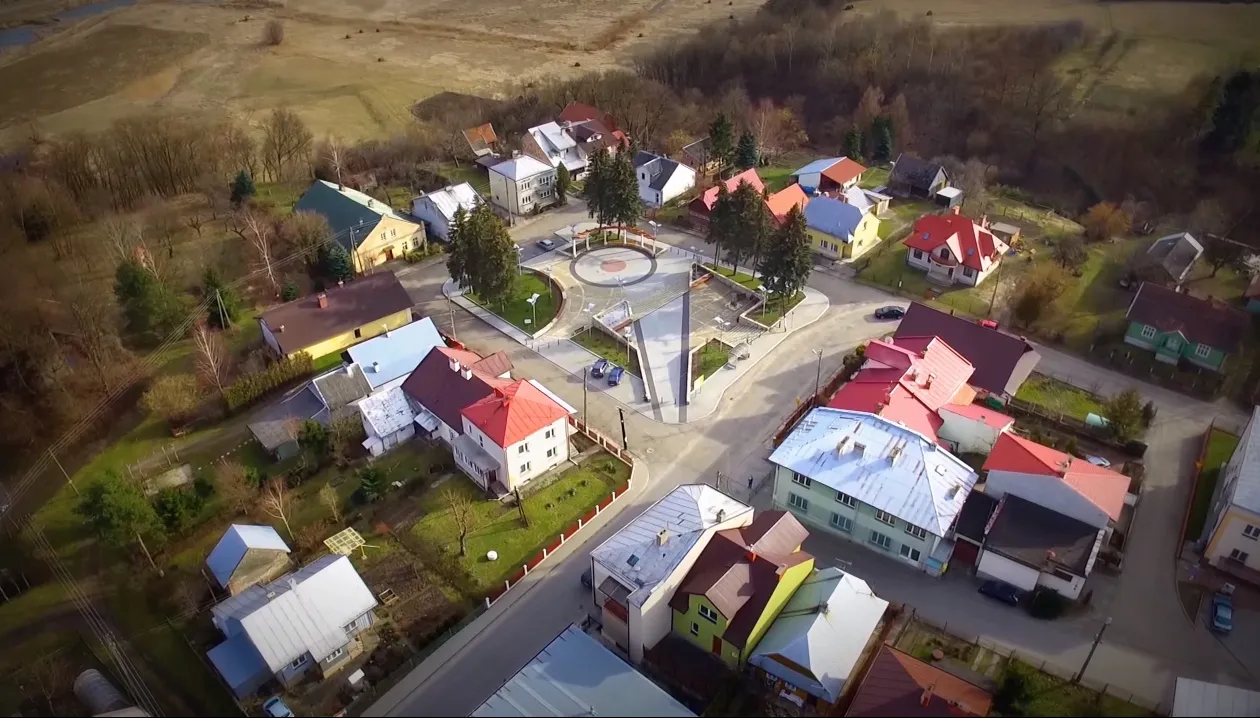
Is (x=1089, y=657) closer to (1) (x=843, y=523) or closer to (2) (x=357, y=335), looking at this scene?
(1) (x=843, y=523)

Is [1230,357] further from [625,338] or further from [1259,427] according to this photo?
[625,338]

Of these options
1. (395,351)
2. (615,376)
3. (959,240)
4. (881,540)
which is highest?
(959,240)

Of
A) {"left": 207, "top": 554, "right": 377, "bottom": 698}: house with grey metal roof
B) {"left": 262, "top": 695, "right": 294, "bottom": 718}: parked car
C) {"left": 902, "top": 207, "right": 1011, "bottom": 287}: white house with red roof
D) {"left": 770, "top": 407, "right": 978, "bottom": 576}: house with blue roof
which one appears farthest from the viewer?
{"left": 902, "top": 207, "right": 1011, "bottom": 287}: white house with red roof

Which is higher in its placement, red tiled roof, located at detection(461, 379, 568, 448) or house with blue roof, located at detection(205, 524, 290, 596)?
red tiled roof, located at detection(461, 379, 568, 448)

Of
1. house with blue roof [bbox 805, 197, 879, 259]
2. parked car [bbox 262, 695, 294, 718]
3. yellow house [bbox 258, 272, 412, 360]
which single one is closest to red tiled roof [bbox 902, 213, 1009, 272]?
house with blue roof [bbox 805, 197, 879, 259]

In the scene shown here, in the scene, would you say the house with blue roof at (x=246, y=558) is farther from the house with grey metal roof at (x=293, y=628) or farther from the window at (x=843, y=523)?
the window at (x=843, y=523)

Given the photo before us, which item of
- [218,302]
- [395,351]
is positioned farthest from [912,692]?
[218,302]

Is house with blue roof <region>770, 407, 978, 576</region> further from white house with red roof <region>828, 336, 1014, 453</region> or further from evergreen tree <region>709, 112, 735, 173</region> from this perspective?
evergreen tree <region>709, 112, 735, 173</region>
